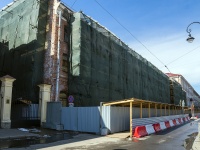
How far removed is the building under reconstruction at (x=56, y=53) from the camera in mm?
23016

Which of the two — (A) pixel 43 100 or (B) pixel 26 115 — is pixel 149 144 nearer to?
(A) pixel 43 100

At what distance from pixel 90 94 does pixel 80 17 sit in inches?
301

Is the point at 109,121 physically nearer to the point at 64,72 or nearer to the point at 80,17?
the point at 64,72

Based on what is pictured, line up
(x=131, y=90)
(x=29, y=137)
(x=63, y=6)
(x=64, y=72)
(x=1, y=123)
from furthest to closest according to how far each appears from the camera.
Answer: (x=131, y=90) < (x=63, y=6) < (x=64, y=72) < (x=1, y=123) < (x=29, y=137)

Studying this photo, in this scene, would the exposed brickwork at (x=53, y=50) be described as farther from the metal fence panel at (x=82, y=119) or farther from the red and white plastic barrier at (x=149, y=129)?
the red and white plastic barrier at (x=149, y=129)

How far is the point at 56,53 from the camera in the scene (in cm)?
2344

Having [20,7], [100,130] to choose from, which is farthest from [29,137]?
[20,7]

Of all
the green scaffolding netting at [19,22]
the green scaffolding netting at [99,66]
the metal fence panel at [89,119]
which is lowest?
the metal fence panel at [89,119]

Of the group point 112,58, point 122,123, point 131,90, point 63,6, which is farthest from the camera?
point 131,90

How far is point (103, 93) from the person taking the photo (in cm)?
2708

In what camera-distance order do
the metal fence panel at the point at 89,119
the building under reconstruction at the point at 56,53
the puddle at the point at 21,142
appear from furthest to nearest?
the building under reconstruction at the point at 56,53 < the metal fence panel at the point at 89,119 < the puddle at the point at 21,142

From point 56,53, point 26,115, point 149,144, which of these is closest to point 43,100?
point 26,115

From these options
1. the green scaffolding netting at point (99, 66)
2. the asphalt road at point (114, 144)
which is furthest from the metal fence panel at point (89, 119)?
the green scaffolding netting at point (99, 66)

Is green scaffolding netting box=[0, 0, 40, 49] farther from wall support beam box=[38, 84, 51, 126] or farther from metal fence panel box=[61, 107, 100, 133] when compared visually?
metal fence panel box=[61, 107, 100, 133]
